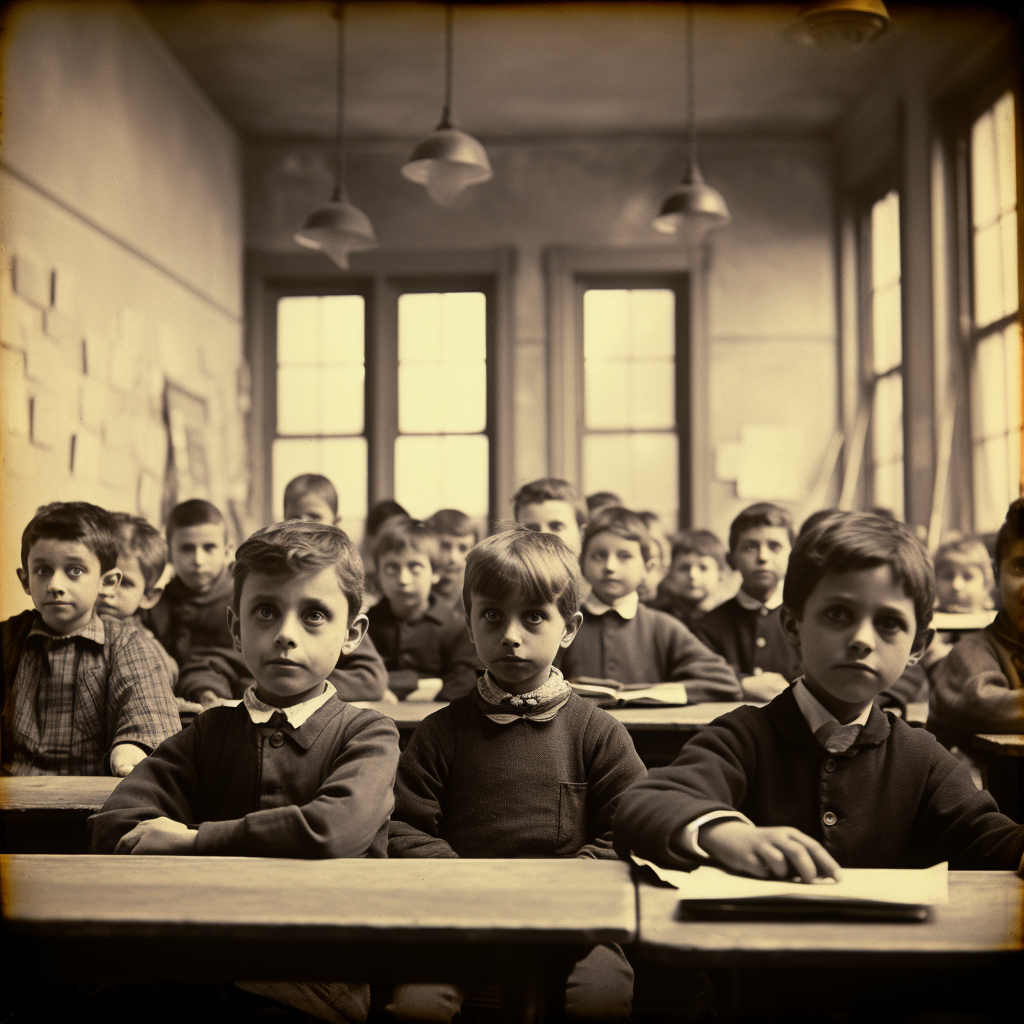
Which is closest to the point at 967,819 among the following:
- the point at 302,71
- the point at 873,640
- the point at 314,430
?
the point at 873,640

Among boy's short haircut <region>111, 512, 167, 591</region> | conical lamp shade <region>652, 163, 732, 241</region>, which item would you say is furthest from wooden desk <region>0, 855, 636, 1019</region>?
conical lamp shade <region>652, 163, 732, 241</region>

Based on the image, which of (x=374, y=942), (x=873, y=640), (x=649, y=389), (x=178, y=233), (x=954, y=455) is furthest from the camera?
(x=649, y=389)

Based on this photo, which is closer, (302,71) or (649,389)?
(302,71)

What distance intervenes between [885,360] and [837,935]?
6.90m

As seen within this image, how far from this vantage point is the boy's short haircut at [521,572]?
1859 mm

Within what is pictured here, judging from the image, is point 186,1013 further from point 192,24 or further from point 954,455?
point 192,24

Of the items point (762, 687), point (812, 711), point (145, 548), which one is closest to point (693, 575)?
point (762, 687)

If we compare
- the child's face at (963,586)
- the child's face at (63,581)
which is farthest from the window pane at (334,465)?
the child's face at (63,581)

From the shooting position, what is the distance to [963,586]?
4746 millimetres

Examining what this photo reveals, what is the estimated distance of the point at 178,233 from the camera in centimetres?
678

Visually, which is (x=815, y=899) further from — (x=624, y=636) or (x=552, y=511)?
(x=552, y=511)

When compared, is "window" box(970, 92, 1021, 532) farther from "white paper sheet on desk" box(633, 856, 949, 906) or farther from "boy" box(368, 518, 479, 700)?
"white paper sheet on desk" box(633, 856, 949, 906)

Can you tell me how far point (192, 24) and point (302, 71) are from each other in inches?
34.2

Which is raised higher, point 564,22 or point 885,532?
point 564,22
